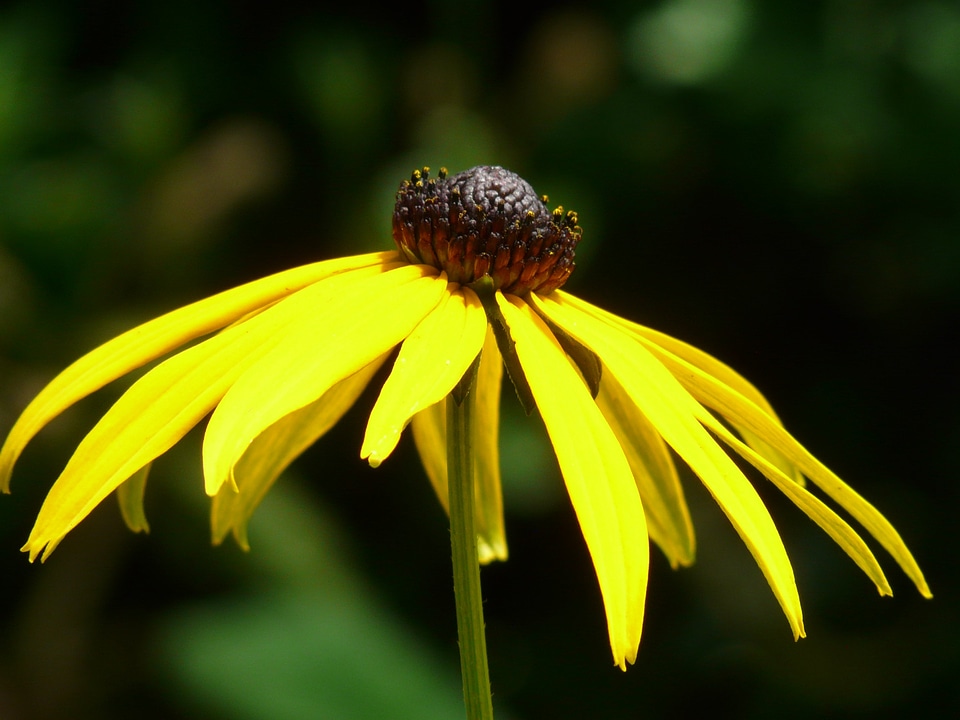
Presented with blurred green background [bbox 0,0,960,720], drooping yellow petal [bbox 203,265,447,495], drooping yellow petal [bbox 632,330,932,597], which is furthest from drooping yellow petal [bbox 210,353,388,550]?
blurred green background [bbox 0,0,960,720]

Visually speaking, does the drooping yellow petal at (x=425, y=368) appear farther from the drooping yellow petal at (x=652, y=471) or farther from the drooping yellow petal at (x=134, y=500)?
the drooping yellow petal at (x=134, y=500)

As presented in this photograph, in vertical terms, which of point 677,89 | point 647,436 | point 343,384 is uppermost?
point 677,89

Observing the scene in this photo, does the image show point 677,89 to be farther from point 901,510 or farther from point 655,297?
point 901,510

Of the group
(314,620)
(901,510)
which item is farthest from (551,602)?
(901,510)

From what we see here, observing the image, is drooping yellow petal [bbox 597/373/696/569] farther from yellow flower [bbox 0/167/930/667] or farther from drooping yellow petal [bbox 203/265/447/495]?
drooping yellow petal [bbox 203/265/447/495]

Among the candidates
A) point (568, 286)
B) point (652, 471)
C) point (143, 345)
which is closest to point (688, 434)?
point (652, 471)

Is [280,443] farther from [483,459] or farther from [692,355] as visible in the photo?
[692,355]
